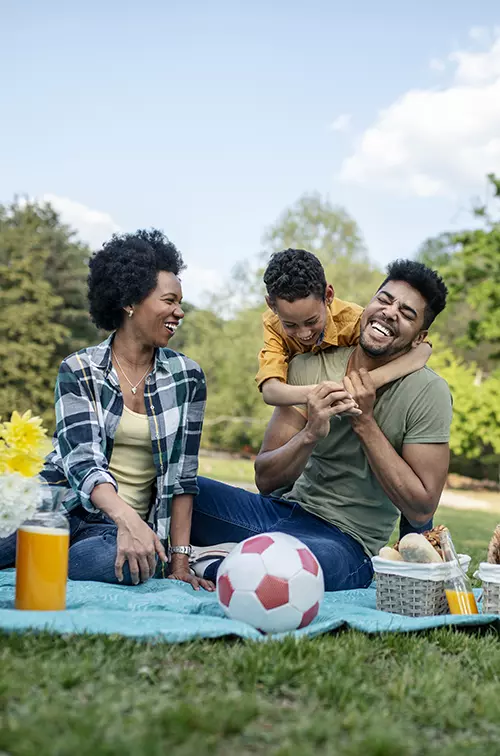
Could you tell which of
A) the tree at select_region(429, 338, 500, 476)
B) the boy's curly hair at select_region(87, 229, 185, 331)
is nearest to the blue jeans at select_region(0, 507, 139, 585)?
the boy's curly hair at select_region(87, 229, 185, 331)

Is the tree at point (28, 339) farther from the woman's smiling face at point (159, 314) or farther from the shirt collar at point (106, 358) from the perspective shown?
the woman's smiling face at point (159, 314)

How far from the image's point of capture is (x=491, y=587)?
3391mm

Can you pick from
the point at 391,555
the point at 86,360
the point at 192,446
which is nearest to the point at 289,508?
the point at 192,446

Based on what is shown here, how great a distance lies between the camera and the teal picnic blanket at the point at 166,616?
109 inches

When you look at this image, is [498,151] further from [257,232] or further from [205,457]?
[205,457]

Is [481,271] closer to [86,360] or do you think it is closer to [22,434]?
[86,360]

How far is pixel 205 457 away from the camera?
104 feet

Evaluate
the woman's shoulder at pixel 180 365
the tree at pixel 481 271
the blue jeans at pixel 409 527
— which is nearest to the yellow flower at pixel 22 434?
the woman's shoulder at pixel 180 365

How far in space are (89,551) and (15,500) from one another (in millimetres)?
917

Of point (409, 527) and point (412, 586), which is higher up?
Answer: point (409, 527)

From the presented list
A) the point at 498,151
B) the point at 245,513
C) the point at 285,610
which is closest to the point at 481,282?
the point at 498,151

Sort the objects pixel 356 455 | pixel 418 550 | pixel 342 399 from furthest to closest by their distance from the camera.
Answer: pixel 356 455 < pixel 342 399 < pixel 418 550

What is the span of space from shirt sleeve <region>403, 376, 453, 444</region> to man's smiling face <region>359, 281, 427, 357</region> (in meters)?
0.29

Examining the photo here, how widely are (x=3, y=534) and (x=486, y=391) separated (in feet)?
68.7
